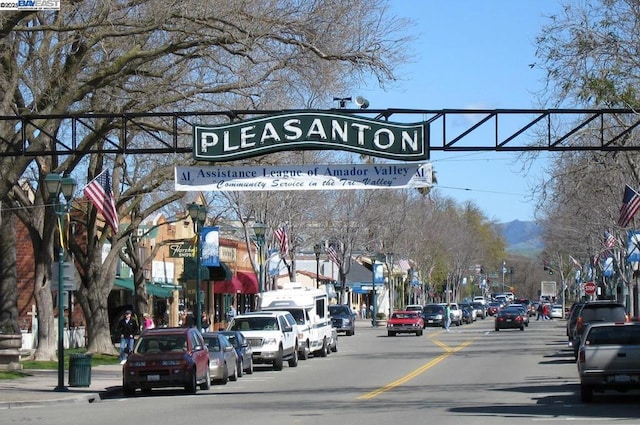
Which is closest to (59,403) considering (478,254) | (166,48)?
(166,48)

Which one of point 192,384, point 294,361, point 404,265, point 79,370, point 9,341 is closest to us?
point 192,384

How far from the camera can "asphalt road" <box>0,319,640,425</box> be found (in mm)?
19906

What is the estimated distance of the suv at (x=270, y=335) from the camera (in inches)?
1462

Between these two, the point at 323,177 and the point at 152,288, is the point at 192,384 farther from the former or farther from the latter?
the point at 152,288

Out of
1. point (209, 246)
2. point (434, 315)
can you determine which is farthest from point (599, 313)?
point (434, 315)

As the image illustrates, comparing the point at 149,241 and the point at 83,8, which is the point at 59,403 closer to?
the point at 83,8

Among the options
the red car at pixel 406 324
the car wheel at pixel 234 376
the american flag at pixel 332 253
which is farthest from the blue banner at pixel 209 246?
the american flag at pixel 332 253

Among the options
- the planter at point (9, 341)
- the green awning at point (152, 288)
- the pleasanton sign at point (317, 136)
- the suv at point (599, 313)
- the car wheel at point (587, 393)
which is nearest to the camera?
the car wheel at point (587, 393)

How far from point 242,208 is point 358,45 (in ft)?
107

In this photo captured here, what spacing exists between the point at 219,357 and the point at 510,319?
151ft

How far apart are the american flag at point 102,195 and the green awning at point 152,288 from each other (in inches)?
729

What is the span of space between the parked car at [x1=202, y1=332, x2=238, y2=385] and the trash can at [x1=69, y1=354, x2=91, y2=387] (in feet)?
11.3

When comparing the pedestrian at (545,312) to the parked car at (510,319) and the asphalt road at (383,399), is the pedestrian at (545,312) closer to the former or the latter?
the parked car at (510,319)

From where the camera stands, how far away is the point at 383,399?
24.2 metres
